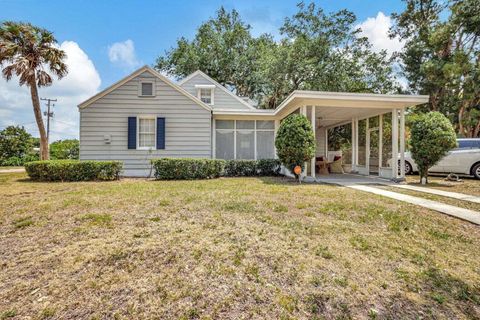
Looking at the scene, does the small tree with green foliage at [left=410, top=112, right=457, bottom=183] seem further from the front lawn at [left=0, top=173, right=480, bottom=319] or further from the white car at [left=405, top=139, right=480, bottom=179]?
the front lawn at [left=0, top=173, right=480, bottom=319]

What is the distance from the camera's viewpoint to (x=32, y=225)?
4.23 metres

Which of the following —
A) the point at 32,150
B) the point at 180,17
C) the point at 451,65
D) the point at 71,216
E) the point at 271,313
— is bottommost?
the point at 271,313

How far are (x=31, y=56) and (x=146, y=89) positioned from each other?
23.1ft

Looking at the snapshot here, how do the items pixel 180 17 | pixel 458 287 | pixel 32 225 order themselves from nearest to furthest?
1. pixel 458 287
2. pixel 32 225
3. pixel 180 17

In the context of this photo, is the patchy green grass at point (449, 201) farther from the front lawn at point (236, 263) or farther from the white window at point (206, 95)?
the white window at point (206, 95)

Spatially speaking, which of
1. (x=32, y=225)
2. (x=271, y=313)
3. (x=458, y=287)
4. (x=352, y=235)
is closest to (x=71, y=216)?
(x=32, y=225)

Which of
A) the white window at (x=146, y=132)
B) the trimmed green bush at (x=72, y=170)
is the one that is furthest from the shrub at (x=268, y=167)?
the trimmed green bush at (x=72, y=170)

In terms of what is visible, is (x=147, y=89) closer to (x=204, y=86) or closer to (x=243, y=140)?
(x=204, y=86)

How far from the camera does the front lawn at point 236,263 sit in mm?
2312

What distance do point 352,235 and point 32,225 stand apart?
199 inches

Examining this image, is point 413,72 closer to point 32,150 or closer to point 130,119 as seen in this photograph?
point 130,119

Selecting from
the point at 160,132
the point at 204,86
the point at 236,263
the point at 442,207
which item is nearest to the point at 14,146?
the point at 204,86

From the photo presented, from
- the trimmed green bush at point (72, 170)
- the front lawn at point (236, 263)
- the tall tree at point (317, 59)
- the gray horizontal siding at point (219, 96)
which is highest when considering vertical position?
the tall tree at point (317, 59)

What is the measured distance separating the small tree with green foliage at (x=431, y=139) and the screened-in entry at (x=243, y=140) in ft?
19.8
